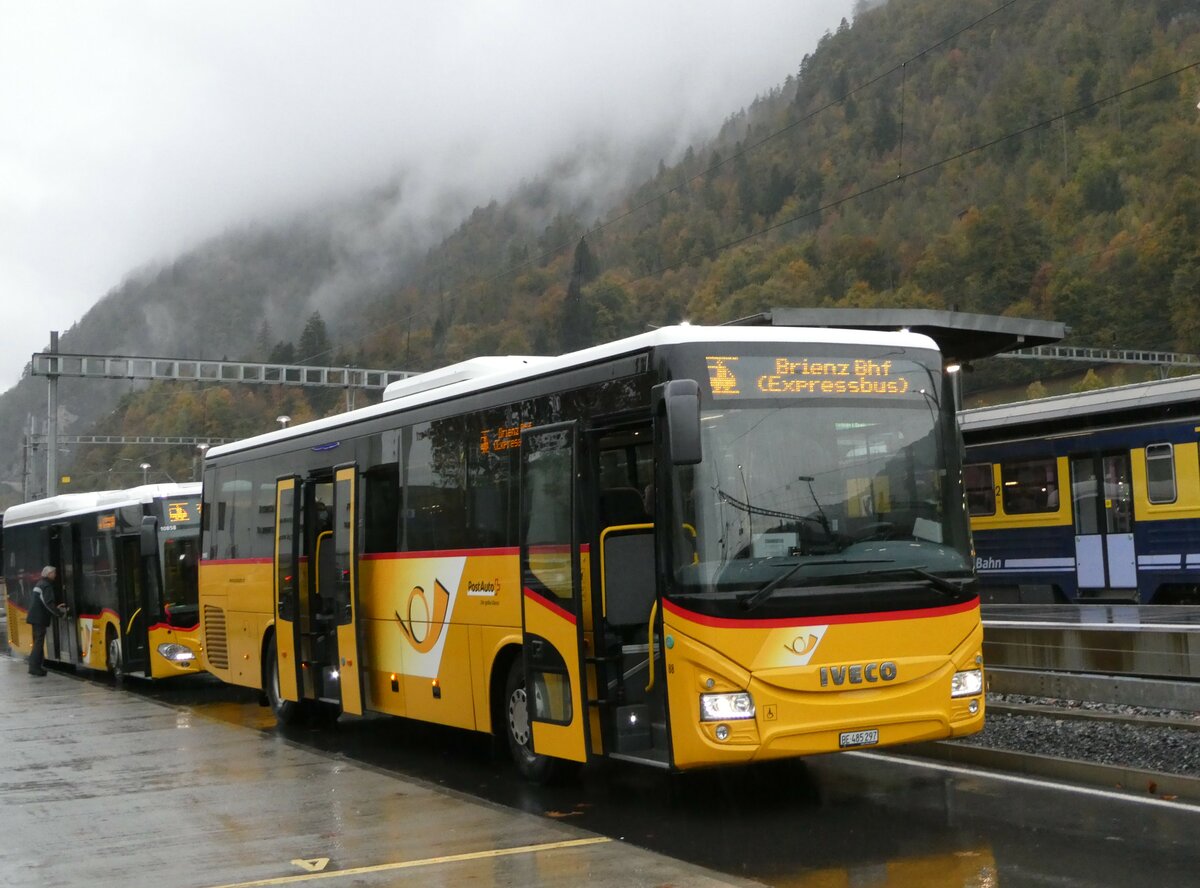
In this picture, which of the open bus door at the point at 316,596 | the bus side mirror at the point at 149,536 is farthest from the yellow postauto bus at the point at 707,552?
the bus side mirror at the point at 149,536

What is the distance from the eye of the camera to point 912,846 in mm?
8750

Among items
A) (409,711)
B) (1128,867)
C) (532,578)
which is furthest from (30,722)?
(1128,867)

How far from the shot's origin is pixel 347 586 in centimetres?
1443

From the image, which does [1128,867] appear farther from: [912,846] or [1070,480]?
[1070,480]

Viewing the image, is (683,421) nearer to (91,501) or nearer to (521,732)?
(521,732)

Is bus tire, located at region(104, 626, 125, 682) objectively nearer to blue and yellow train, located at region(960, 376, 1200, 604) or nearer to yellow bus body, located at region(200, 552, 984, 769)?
yellow bus body, located at region(200, 552, 984, 769)

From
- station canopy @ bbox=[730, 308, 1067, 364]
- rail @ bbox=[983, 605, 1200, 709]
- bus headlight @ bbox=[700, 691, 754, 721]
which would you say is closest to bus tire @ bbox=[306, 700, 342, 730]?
station canopy @ bbox=[730, 308, 1067, 364]

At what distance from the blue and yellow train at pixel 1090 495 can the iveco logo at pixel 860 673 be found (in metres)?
13.6

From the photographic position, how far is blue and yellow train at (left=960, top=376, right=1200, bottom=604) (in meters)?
21.7

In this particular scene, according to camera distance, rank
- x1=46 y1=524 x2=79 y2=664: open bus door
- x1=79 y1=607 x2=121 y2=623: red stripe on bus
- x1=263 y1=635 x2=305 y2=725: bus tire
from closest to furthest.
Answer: x1=263 y1=635 x2=305 y2=725: bus tire
x1=79 y1=607 x2=121 y2=623: red stripe on bus
x1=46 y1=524 x2=79 y2=664: open bus door

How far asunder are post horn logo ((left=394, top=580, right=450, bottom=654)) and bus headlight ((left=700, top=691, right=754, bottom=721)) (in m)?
3.90

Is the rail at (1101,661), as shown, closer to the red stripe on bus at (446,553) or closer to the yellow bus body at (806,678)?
the yellow bus body at (806,678)

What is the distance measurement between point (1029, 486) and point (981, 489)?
1423mm

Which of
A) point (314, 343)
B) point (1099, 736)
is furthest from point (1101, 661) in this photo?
point (314, 343)
